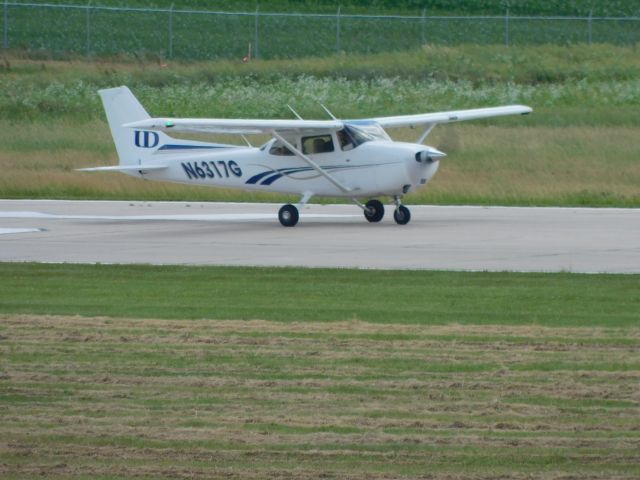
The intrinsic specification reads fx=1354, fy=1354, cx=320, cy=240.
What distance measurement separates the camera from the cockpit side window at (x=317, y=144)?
24703mm

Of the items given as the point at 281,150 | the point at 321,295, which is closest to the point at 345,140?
the point at 281,150

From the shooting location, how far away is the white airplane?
2383 centimetres

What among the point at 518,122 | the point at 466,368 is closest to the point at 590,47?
the point at 518,122

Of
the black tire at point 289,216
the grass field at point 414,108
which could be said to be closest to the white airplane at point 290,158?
the black tire at point 289,216

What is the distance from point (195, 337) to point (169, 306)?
217cm

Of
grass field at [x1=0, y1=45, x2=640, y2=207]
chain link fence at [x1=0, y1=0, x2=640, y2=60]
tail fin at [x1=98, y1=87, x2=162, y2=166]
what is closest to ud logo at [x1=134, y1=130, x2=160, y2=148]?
tail fin at [x1=98, y1=87, x2=162, y2=166]

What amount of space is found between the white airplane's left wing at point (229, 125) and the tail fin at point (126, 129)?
6.75 feet

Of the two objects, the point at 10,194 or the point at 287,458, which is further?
the point at 10,194

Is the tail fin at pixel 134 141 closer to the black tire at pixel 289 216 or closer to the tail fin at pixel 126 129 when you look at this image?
the tail fin at pixel 126 129

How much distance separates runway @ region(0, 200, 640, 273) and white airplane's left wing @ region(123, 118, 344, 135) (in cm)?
177

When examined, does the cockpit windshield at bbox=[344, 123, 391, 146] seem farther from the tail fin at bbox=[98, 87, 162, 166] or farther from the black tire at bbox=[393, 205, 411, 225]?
the tail fin at bbox=[98, 87, 162, 166]

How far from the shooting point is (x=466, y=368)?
1109 cm

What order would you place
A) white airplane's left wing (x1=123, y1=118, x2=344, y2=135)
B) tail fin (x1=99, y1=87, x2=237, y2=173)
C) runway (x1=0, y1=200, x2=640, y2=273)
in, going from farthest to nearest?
tail fin (x1=99, y1=87, x2=237, y2=173)
white airplane's left wing (x1=123, y1=118, x2=344, y2=135)
runway (x1=0, y1=200, x2=640, y2=273)

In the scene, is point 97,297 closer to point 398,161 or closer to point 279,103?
point 398,161
